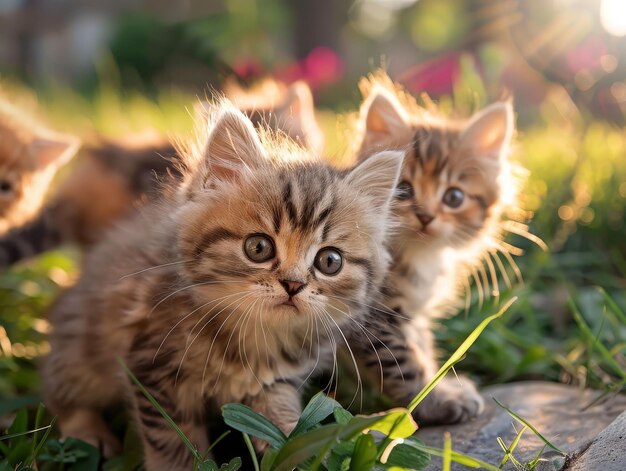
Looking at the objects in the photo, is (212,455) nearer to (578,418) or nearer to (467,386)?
(467,386)

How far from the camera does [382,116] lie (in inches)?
61.0

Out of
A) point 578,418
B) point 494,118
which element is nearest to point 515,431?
point 578,418

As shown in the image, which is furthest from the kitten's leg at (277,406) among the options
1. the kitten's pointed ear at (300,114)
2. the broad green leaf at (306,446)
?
the kitten's pointed ear at (300,114)

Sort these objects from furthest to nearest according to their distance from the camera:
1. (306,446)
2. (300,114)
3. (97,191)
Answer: (97,191) → (300,114) → (306,446)

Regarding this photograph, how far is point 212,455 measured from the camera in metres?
1.39

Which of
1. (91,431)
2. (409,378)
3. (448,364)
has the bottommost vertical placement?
(91,431)

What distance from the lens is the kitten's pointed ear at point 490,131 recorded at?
1.67 m

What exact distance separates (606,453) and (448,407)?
0.40 meters

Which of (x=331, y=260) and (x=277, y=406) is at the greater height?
(x=331, y=260)

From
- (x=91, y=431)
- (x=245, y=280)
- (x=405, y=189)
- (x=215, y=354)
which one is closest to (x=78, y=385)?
(x=91, y=431)

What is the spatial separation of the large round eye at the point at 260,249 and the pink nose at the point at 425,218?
0.46 m

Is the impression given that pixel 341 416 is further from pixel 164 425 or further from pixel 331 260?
pixel 164 425

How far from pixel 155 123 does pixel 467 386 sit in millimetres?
2813

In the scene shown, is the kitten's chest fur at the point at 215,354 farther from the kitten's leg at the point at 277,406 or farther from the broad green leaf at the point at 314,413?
the broad green leaf at the point at 314,413
